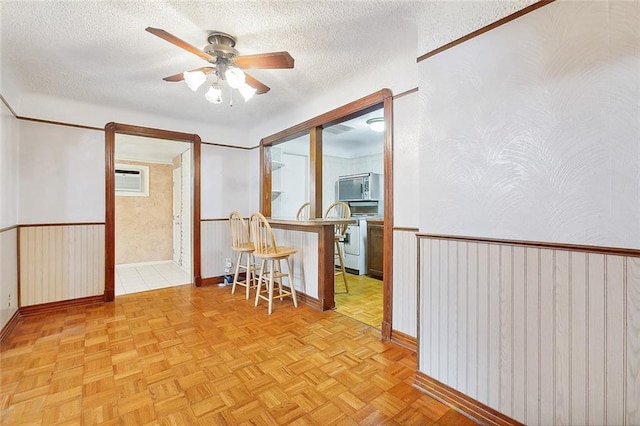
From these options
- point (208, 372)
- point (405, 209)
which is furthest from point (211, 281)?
point (405, 209)

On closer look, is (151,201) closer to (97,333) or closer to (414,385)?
(97,333)

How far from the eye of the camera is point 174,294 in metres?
3.46

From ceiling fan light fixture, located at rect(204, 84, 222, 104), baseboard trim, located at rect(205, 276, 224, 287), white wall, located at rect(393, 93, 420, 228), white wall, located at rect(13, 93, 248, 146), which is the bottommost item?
baseboard trim, located at rect(205, 276, 224, 287)

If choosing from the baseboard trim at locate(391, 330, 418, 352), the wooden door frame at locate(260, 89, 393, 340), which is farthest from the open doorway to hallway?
the baseboard trim at locate(391, 330, 418, 352)

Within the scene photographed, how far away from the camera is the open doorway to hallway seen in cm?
471

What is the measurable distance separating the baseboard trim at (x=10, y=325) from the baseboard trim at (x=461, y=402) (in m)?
3.07

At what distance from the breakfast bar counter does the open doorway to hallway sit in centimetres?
223

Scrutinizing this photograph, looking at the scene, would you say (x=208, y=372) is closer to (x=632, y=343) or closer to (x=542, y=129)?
(x=632, y=343)

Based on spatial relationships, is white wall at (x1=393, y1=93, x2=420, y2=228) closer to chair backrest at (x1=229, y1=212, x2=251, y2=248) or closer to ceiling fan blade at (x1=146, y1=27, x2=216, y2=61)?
ceiling fan blade at (x1=146, y1=27, x2=216, y2=61)

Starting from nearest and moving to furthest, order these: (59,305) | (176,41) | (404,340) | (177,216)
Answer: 1. (176,41)
2. (404,340)
3. (59,305)
4. (177,216)

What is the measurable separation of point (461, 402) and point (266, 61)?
224cm

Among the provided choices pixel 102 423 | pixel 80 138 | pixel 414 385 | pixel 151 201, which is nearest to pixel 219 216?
pixel 80 138

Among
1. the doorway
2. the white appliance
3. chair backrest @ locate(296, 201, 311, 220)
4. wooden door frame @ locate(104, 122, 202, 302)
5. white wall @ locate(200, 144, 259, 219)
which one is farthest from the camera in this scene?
the white appliance

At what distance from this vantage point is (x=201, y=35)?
1868 millimetres
